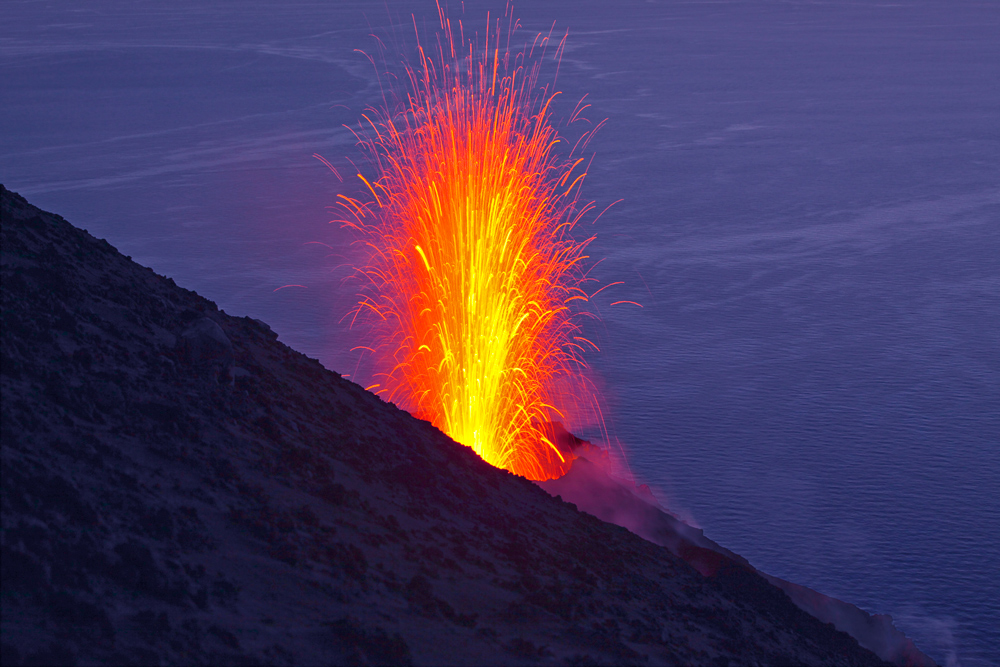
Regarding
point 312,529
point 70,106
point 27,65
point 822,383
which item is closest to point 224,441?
point 312,529

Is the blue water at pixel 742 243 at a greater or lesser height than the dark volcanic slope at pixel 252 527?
greater

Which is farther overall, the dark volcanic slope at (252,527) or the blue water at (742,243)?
the blue water at (742,243)

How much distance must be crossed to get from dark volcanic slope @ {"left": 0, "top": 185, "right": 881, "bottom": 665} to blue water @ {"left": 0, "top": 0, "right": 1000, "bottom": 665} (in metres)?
9.23

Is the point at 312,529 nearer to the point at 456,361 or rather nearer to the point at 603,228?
the point at 456,361

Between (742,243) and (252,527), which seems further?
(742,243)

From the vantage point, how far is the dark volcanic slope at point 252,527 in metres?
7.16

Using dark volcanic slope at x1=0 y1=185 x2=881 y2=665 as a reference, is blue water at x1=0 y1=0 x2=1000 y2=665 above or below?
above

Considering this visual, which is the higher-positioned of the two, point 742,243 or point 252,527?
point 742,243

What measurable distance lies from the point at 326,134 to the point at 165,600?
2175 inches

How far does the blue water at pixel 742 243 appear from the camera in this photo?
22422mm

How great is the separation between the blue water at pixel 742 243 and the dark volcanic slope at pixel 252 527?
30.3 feet

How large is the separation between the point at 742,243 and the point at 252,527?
36.1 metres

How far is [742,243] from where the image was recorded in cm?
4209

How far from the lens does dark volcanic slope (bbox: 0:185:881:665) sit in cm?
716
